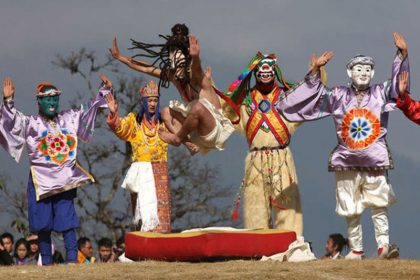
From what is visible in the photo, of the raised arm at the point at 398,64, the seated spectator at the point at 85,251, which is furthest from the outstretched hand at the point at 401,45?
the seated spectator at the point at 85,251

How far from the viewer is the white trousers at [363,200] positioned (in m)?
14.8

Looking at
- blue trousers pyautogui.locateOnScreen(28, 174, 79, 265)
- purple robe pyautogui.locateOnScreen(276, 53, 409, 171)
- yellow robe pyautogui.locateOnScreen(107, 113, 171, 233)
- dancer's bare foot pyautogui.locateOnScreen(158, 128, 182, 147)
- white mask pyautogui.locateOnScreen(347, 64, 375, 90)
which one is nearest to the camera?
dancer's bare foot pyautogui.locateOnScreen(158, 128, 182, 147)

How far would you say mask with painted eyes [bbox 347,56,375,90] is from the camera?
48.8ft

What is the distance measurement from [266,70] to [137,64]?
1.57 m

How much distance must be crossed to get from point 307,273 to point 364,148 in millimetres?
2066

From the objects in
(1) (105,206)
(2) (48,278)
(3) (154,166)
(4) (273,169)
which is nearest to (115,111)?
(3) (154,166)

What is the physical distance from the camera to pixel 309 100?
15.3 meters

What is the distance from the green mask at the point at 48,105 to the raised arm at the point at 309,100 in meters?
2.70

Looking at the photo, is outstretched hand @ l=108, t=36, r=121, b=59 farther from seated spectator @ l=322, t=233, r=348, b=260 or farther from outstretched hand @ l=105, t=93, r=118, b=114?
seated spectator @ l=322, t=233, r=348, b=260

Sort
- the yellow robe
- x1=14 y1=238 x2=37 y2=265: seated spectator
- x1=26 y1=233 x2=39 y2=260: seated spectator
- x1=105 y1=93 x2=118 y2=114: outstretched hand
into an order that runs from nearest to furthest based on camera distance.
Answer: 1. x1=105 y1=93 x2=118 y2=114: outstretched hand
2. the yellow robe
3. x1=14 y1=238 x2=37 y2=265: seated spectator
4. x1=26 y1=233 x2=39 y2=260: seated spectator

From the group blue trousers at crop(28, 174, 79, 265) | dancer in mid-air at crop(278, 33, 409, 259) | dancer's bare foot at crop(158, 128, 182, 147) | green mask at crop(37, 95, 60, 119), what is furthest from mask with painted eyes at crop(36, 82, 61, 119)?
dancer in mid-air at crop(278, 33, 409, 259)

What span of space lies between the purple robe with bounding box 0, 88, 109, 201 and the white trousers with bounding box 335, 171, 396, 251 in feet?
9.96

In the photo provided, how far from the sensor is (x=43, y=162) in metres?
15.6

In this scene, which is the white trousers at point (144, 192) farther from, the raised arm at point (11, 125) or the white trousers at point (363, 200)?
the white trousers at point (363, 200)
